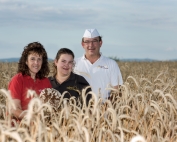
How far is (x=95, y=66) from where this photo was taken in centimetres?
697

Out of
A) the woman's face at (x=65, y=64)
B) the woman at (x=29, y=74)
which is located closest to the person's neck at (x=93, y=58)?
the woman's face at (x=65, y=64)

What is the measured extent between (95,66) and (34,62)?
2007 mm

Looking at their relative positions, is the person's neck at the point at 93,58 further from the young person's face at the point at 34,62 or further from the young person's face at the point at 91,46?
the young person's face at the point at 34,62

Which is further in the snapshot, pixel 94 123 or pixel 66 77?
pixel 66 77

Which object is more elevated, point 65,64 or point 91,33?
point 91,33

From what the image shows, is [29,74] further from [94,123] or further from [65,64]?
[94,123]

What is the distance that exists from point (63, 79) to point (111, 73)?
4.55 ft

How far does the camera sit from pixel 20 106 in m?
4.89

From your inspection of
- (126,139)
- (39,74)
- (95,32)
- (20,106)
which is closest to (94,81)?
(95,32)

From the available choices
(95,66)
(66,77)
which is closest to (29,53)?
(66,77)

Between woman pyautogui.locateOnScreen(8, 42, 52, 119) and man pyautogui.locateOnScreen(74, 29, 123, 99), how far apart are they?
1621mm

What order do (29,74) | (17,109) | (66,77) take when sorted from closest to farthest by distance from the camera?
(17,109) → (29,74) → (66,77)

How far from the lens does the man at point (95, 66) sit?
689cm

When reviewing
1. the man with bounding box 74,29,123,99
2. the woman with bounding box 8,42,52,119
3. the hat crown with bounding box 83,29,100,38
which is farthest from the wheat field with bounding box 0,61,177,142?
the hat crown with bounding box 83,29,100,38
